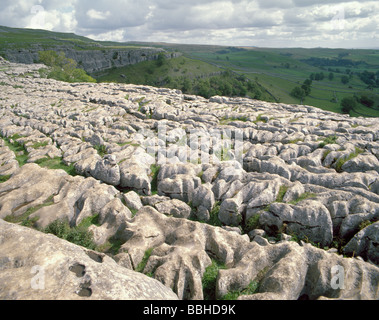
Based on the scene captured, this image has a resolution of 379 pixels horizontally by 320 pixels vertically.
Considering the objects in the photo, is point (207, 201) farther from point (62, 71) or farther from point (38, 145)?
point (62, 71)

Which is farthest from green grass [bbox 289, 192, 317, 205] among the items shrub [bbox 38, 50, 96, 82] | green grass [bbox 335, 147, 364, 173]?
shrub [bbox 38, 50, 96, 82]

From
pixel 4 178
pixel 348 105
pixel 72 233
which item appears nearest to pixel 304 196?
pixel 72 233

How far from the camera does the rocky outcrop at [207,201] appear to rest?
1429 centimetres

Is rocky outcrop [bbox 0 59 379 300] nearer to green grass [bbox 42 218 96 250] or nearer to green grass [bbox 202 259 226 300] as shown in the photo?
green grass [bbox 202 259 226 300]

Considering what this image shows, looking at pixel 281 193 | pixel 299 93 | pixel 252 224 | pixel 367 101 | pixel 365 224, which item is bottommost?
pixel 252 224

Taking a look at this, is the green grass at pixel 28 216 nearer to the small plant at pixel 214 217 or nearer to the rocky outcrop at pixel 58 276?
the rocky outcrop at pixel 58 276

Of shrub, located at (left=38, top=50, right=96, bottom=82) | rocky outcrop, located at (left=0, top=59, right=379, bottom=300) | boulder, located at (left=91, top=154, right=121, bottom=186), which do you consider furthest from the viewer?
shrub, located at (left=38, top=50, right=96, bottom=82)

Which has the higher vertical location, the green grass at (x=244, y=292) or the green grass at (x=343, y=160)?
the green grass at (x=343, y=160)

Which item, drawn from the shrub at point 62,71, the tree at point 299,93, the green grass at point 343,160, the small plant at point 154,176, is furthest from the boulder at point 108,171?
the tree at point 299,93

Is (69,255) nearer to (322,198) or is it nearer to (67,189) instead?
(67,189)

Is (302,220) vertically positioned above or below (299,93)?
below

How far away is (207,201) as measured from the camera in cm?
2512

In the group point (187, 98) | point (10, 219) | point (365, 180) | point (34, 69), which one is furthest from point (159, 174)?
point (34, 69)

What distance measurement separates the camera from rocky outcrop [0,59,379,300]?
14.3m
